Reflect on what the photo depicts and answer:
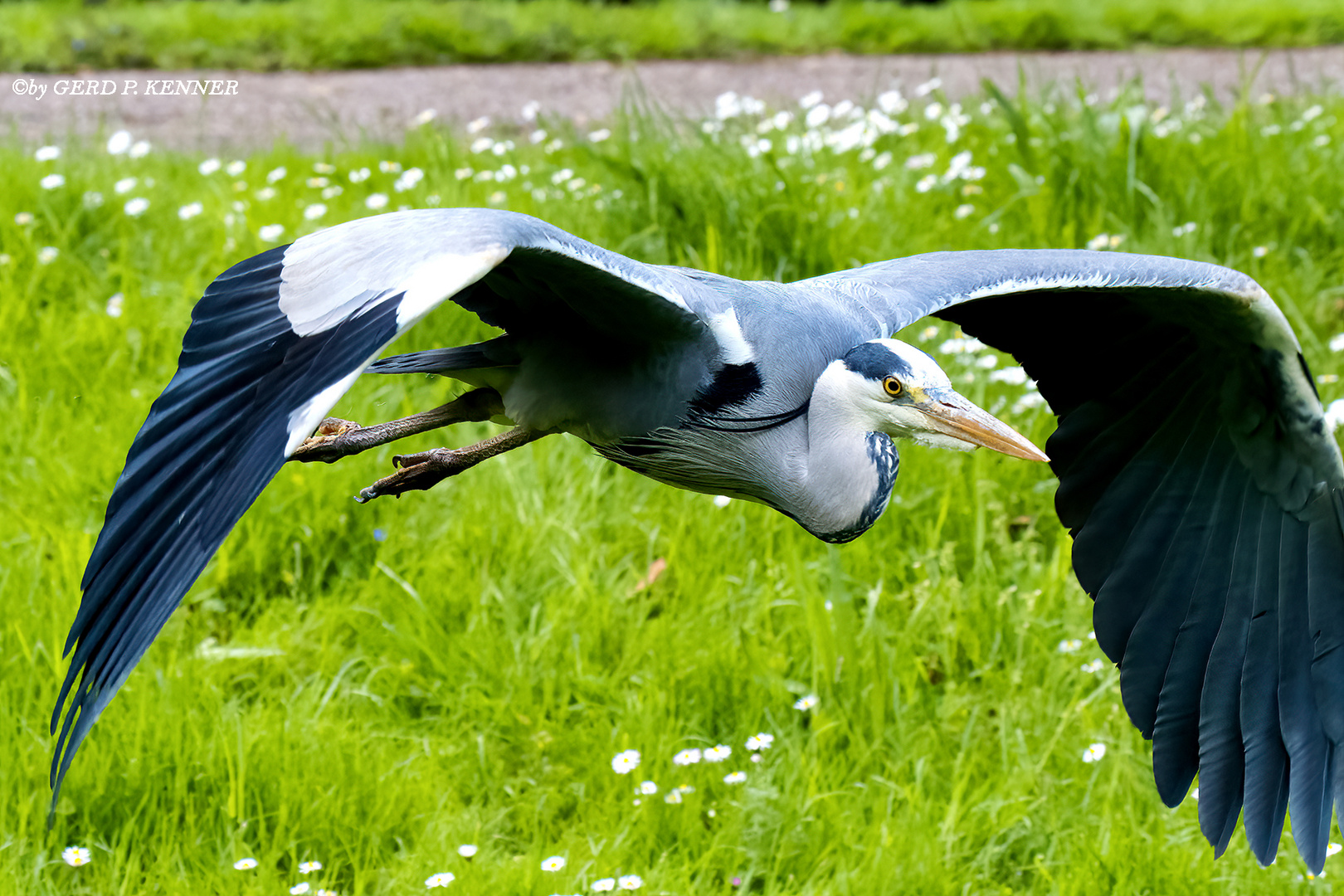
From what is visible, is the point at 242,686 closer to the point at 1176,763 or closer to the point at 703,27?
the point at 1176,763

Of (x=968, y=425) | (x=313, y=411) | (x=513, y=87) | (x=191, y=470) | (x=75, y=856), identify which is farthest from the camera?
(x=513, y=87)

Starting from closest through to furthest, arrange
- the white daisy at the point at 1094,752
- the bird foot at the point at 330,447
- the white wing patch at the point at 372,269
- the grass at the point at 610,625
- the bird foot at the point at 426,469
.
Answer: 1. the white wing patch at the point at 372,269
2. the bird foot at the point at 330,447
3. the bird foot at the point at 426,469
4. the grass at the point at 610,625
5. the white daisy at the point at 1094,752

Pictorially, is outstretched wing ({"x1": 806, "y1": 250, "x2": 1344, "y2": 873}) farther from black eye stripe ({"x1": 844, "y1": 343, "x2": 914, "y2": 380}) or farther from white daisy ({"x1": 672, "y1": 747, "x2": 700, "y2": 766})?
white daisy ({"x1": 672, "y1": 747, "x2": 700, "y2": 766})

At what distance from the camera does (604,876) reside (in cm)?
322

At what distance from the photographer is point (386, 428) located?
2.87m

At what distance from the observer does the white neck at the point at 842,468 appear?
8.54ft

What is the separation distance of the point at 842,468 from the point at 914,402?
171 millimetres

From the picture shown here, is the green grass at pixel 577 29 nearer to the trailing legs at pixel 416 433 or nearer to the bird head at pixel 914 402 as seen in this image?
the trailing legs at pixel 416 433

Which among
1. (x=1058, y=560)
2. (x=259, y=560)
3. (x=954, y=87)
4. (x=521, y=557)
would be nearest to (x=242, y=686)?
(x=259, y=560)

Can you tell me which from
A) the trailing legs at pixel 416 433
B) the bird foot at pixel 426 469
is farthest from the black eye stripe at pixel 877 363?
the bird foot at pixel 426 469

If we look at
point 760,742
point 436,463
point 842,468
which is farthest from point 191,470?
point 760,742

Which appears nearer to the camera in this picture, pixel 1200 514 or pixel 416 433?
pixel 416 433

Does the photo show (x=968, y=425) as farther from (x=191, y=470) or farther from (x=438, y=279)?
(x=191, y=470)

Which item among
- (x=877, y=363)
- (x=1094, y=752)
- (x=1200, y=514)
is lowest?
(x=1094, y=752)
